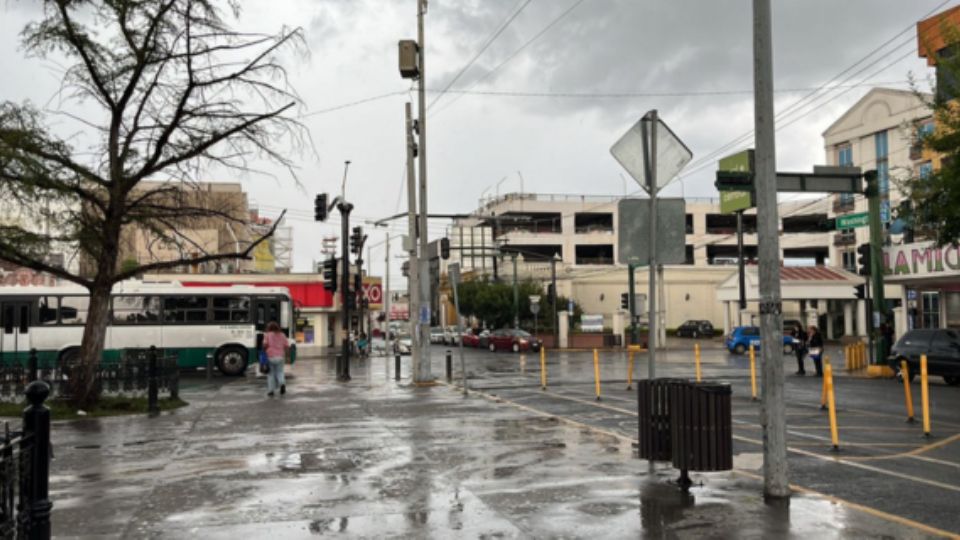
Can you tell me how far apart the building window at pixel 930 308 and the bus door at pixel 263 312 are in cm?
3212

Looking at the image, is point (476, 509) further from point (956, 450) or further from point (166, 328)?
point (166, 328)

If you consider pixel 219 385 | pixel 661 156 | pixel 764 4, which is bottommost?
pixel 219 385

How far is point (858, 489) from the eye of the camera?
27.0 feet

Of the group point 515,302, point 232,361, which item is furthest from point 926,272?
point 515,302

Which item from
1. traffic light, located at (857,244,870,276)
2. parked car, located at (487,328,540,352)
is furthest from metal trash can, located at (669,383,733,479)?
parked car, located at (487,328,540,352)

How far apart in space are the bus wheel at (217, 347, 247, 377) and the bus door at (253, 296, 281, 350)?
0.79m

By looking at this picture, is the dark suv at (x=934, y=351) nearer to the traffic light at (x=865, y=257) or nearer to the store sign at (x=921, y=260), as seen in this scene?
the traffic light at (x=865, y=257)

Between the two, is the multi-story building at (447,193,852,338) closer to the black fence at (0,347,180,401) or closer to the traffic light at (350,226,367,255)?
the traffic light at (350,226,367,255)

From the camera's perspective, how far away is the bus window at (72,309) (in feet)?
98.1

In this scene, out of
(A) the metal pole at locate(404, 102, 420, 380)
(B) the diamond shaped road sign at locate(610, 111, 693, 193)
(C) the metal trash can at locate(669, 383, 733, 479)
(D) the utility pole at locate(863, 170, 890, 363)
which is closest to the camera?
(C) the metal trash can at locate(669, 383, 733, 479)

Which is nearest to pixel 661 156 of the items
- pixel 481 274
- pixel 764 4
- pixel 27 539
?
pixel 764 4

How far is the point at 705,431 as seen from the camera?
26.8ft

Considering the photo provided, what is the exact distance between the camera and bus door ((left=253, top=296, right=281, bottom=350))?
31.7 meters

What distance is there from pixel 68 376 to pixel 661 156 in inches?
517
